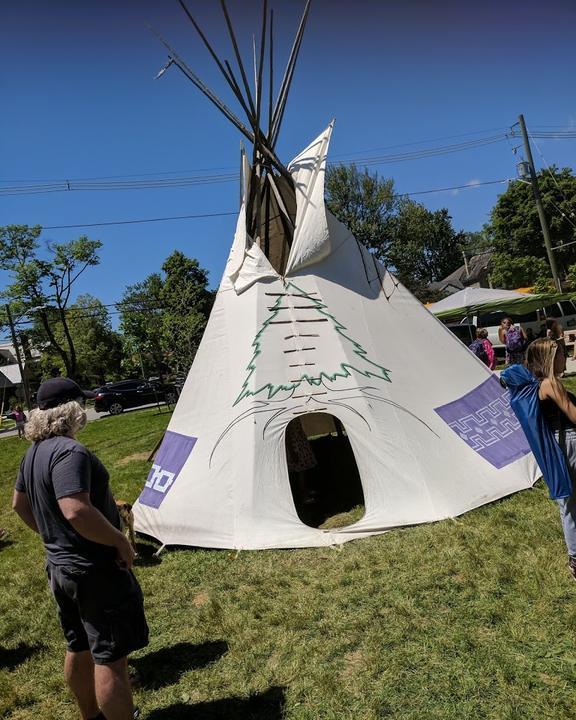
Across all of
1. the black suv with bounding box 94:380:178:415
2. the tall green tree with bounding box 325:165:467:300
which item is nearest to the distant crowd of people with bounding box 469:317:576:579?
the black suv with bounding box 94:380:178:415

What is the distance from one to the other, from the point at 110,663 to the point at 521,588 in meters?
2.68

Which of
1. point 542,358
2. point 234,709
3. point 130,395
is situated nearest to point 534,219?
point 130,395

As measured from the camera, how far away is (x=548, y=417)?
10.5 feet

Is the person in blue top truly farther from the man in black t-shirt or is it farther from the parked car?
the parked car

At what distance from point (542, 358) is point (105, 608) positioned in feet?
8.97

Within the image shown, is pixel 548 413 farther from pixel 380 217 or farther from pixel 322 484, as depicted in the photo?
pixel 380 217

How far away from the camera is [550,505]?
4.84 metres

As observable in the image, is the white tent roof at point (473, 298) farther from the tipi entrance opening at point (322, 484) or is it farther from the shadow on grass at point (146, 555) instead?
the shadow on grass at point (146, 555)

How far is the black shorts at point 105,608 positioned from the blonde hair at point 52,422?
59cm

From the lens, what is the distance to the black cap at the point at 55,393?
2451 mm

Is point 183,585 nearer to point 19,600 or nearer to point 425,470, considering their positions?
point 19,600

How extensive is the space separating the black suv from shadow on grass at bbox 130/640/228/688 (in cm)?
1980

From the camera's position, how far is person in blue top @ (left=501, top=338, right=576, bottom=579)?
3.16m

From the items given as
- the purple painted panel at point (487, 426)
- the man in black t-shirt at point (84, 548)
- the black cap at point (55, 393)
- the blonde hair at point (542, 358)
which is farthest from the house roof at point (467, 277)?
the man in black t-shirt at point (84, 548)
